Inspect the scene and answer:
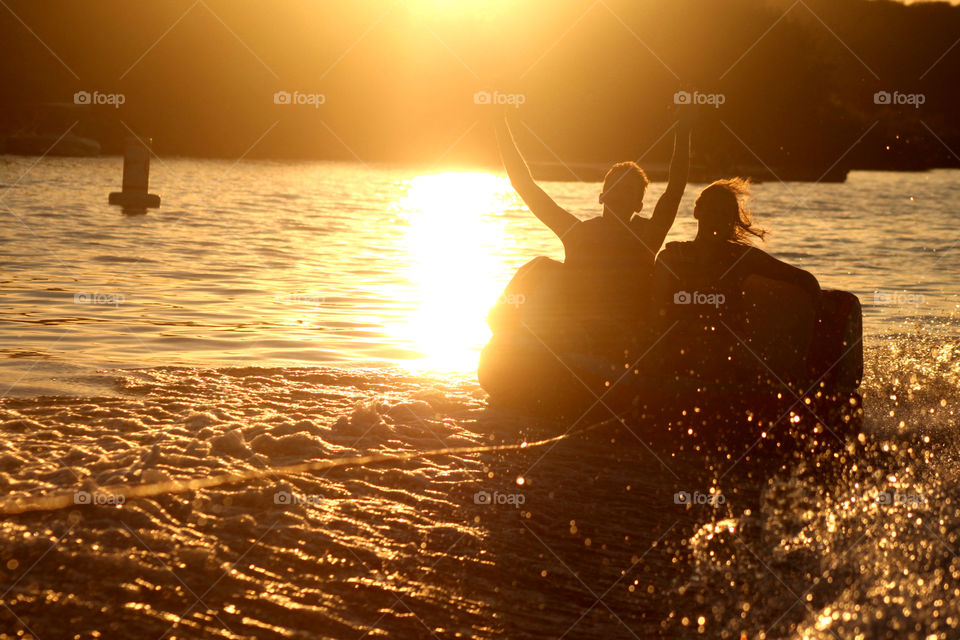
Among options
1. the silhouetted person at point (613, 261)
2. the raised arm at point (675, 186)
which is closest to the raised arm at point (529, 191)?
the silhouetted person at point (613, 261)

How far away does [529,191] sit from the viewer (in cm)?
763

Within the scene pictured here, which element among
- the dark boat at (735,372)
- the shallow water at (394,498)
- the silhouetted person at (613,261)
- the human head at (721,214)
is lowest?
the shallow water at (394,498)

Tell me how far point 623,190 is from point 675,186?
47 cm

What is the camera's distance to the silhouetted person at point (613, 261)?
7.17 meters

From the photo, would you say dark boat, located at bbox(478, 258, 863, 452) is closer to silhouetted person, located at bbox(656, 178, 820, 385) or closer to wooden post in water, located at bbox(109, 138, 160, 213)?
silhouetted person, located at bbox(656, 178, 820, 385)

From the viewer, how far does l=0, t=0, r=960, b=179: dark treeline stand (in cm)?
5997

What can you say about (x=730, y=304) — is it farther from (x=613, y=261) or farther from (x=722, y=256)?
(x=613, y=261)

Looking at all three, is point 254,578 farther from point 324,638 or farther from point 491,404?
point 491,404

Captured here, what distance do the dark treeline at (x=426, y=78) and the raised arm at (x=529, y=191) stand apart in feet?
158

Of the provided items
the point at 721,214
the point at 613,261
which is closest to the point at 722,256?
the point at 721,214

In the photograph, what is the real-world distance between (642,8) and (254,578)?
8261 centimetres

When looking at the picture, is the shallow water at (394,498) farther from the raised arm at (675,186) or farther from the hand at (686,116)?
the hand at (686,116)

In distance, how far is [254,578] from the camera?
432cm

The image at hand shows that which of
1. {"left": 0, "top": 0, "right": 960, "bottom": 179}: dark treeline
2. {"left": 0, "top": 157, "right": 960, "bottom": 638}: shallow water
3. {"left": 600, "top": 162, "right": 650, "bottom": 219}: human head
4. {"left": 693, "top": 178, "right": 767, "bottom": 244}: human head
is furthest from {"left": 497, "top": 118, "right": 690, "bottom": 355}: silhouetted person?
{"left": 0, "top": 0, "right": 960, "bottom": 179}: dark treeline
